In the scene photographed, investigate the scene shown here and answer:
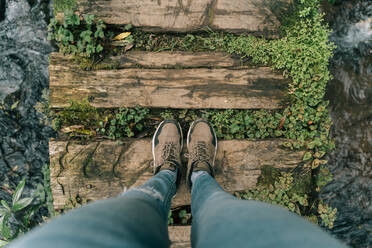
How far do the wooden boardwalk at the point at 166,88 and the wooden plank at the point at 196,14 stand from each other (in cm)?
→ 1

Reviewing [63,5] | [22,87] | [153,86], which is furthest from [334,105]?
[22,87]

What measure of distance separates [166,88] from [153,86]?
152mm

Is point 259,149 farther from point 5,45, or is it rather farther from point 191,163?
point 5,45

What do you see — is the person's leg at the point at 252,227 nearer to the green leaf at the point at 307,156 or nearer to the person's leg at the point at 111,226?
the person's leg at the point at 111,226

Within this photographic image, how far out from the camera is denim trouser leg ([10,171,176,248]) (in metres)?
0.99

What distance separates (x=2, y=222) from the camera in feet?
8.63

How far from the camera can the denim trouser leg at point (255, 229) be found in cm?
104

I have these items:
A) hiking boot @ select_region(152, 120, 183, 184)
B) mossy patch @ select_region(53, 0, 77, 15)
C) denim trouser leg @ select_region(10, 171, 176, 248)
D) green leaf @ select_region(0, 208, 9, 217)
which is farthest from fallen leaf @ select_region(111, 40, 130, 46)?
green leaf @ select_region(0, 208, 9, 217)

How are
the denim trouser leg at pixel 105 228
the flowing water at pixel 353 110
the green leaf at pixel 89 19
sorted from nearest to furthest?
the denim trouser leg at pixel 105 228
the green leaf at pixel 89 19
the flowing water at pixel 353 110

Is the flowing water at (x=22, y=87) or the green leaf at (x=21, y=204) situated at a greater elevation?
the flowing water at (x=22, y=87)

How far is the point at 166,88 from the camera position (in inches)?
104

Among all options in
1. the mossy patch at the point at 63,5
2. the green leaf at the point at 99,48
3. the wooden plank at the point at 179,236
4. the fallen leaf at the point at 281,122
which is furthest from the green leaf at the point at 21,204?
the fallen leaf at the point at 281,122

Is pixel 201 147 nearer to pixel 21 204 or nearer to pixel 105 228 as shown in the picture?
pixel 105 228

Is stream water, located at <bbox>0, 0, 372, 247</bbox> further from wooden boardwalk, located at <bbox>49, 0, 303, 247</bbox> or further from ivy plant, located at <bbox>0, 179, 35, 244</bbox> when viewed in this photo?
wooden boardwalk, located at <bbox>49, 0, 303, 247</bbox>
